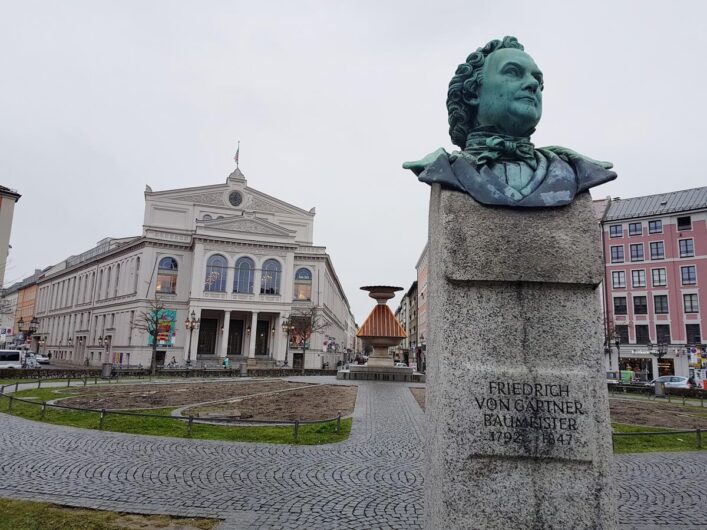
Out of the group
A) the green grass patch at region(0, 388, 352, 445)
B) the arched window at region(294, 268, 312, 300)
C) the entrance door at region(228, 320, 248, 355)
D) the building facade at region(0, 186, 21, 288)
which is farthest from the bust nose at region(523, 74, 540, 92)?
the arched window at region(294, 268, 312, 300)

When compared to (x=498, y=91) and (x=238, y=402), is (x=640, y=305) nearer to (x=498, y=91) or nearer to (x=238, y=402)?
(x=238, y=402)

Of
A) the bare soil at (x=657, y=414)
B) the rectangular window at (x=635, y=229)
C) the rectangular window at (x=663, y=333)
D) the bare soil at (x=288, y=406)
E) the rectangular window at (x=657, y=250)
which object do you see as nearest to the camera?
the bare soil at (x=288, y=406)

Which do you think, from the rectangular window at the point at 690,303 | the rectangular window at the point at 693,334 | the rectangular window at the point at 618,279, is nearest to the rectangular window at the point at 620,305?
the rectangular window at the point at 618,279

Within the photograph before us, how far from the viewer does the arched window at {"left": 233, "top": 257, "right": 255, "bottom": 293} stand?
56.0m

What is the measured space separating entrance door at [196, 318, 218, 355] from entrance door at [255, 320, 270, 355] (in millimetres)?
5322

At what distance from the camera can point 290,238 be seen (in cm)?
5866

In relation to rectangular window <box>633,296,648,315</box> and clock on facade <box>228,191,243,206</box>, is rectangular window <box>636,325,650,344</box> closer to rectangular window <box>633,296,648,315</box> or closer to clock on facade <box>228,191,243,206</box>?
rectangular window <box>633,296,648,315</box>

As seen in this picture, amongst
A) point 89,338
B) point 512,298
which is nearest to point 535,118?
point 512,298

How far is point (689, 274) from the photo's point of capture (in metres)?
45.9

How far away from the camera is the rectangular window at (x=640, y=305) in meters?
47.8

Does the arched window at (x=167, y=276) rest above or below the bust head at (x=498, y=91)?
above

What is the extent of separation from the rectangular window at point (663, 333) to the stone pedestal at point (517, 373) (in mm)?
51552

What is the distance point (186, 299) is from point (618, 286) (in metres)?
49.8

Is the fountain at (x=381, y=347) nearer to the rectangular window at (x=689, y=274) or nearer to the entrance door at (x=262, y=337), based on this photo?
the entrance door at (x=262, y=337)
